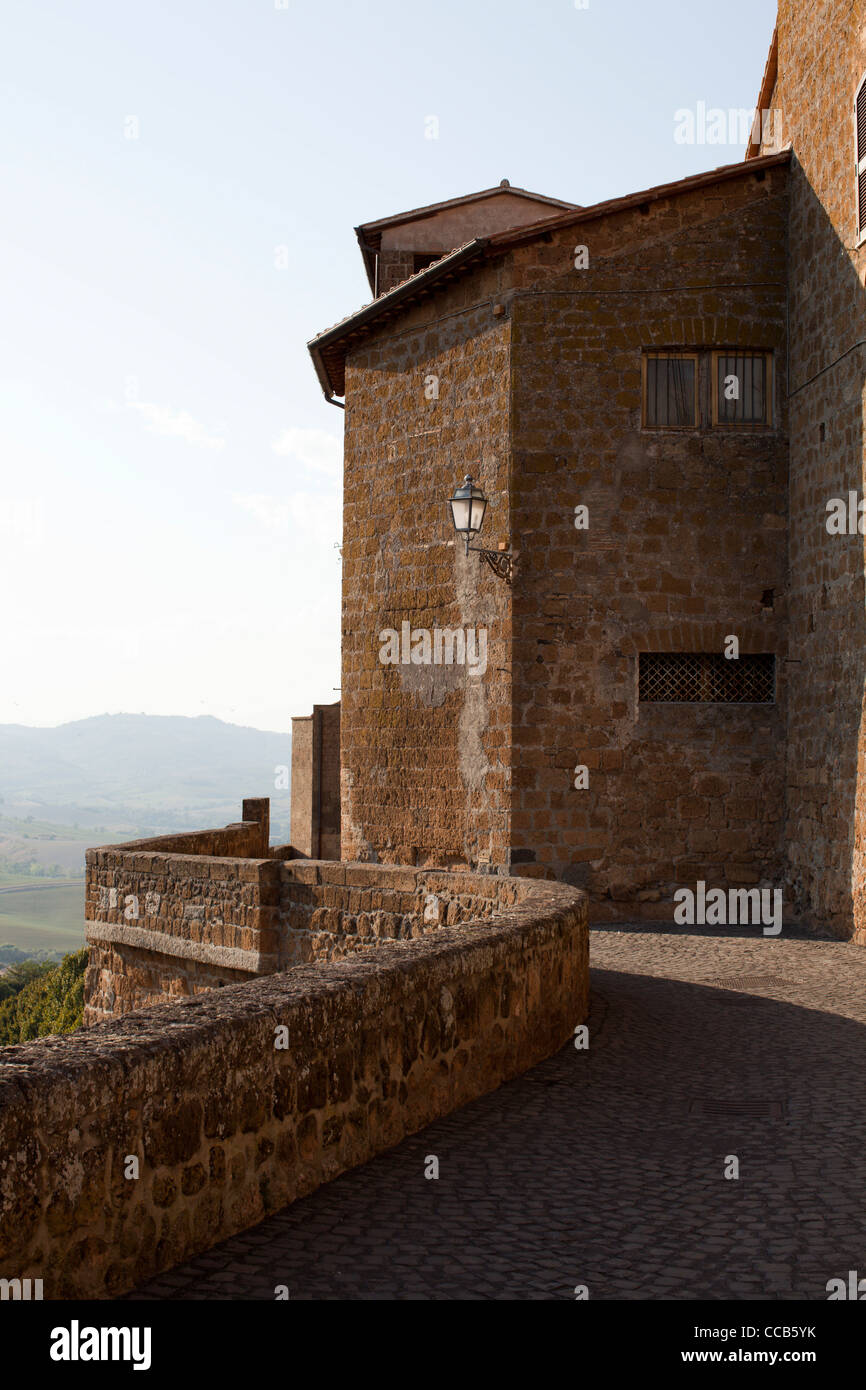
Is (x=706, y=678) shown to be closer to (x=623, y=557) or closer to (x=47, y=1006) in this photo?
→ (x=623, y=557)

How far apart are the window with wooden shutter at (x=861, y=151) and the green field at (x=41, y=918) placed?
414ft

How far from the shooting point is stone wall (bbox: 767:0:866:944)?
11.1 meters

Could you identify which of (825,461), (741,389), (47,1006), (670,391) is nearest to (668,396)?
(670,391)

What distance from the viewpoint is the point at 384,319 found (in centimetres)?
1454

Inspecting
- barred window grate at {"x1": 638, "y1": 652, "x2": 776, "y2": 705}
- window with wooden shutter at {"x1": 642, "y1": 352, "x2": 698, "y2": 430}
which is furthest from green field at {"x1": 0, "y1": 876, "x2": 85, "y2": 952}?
window with wooden shutter at {"x1": 642, "y1": 352, "x2": 698, "y2": 430}

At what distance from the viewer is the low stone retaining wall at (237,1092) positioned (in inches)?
125

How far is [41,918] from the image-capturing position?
16962cm

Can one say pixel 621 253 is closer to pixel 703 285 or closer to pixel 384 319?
pixel 703 285

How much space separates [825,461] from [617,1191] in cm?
884

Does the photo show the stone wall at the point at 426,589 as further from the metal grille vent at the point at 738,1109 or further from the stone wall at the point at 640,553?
the metal grille vent at the point at 738,1109

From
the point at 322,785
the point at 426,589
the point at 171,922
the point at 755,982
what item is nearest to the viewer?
the point at 755,982

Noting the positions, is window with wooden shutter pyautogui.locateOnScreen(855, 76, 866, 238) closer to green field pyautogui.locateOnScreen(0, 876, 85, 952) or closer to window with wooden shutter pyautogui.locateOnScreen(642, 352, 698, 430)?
window with wooden shutter pyautogui.locateOnScreen(642, 352, 698, 430)
